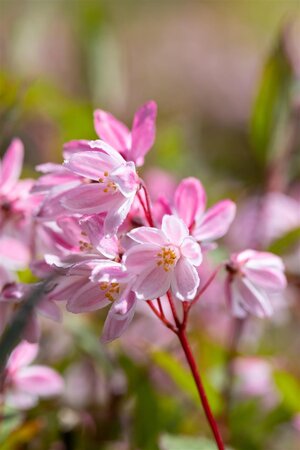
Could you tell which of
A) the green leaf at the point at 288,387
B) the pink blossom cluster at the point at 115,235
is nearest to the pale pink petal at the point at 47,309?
the pink blossom cluster at the point at 115,235

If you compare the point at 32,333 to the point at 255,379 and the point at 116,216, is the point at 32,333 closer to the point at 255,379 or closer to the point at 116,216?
the point at 116,216

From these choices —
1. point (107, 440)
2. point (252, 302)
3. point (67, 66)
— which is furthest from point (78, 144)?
point (67, 66)

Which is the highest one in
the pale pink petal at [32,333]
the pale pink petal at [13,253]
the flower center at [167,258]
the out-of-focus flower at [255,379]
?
the flower center at [167,258]

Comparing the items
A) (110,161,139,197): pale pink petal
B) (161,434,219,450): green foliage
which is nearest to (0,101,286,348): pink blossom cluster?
(110,161,139,197): pale pink petal

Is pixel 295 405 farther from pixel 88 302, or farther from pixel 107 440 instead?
pixel 88 302

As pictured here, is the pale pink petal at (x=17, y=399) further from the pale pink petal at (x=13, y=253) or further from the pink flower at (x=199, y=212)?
the pink flower at (x=199, y=212)

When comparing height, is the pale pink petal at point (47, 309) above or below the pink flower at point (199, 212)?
below

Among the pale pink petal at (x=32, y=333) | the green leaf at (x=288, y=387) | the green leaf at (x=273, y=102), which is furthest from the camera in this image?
the green leaf at (x=273, y=102)

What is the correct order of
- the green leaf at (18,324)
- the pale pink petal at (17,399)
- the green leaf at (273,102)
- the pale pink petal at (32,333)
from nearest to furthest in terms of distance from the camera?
the green leaf at (18,324) < the pale pink petal at (32,333) < the pale pink petal at (17,399) < the green leaf at (273,102)
